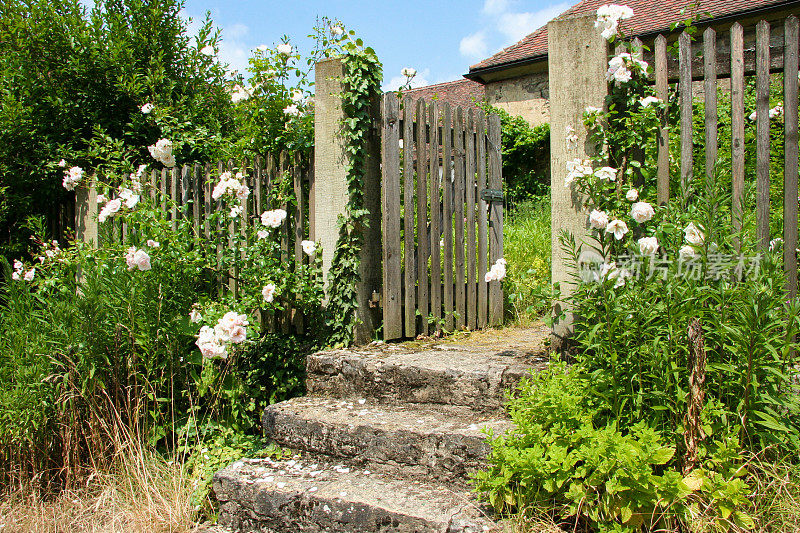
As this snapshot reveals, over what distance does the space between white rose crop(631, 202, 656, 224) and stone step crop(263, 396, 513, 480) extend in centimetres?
112

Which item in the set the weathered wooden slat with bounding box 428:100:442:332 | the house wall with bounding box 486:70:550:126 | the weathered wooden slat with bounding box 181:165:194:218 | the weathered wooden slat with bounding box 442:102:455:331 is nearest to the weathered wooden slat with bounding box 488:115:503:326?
the weathered wooden slat with bounding box 442:102:455:331

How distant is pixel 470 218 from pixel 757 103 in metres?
2.17

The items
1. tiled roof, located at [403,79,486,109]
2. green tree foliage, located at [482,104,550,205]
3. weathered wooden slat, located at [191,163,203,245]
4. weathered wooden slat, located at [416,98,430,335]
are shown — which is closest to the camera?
weathered wooden slat, located at [416,98,430,335]

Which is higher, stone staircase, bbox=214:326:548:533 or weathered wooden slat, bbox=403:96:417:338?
weathered wooden slat, bbox=403:96:417:338

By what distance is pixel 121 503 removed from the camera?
2.89m

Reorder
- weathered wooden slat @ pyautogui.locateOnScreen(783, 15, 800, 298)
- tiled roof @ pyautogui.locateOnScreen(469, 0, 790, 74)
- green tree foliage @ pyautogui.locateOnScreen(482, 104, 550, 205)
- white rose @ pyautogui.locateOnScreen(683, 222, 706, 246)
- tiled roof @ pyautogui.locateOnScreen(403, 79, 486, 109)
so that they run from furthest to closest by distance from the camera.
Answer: tiled roof @ pyautogui.locateOnScreen(403, 79, 486, 109) < green tree foliage @ pyautogui.locateOnScreen(482, 104, 550, 205) < tiled roof @ pyautogui.locateOnScreen(469, 0, 790, 74) < weathered wooden slat @ pyautogui.locateOnScreen(783, 15, 800, 298) < white rose @ pyautogui.locateOnScreen(683, 222, 706, 246)

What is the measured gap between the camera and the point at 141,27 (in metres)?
5.80

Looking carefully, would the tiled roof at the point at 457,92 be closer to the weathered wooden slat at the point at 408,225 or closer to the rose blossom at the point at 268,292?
the weathered wooden slat at the point at 408,225

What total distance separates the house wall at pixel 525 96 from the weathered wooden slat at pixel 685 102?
10601 millimetres

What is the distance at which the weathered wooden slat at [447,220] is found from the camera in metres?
4.29

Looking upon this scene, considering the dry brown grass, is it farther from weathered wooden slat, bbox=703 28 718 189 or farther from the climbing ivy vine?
weathered wooden slat, bbox=703 28 718 189

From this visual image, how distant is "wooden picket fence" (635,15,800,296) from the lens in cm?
265

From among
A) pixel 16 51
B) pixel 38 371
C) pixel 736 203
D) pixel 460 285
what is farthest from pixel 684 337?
pixel 16 51

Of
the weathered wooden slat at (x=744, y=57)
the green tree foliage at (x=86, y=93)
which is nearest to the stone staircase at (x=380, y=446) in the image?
the weathered wooden slat at (x=744, y=57)
